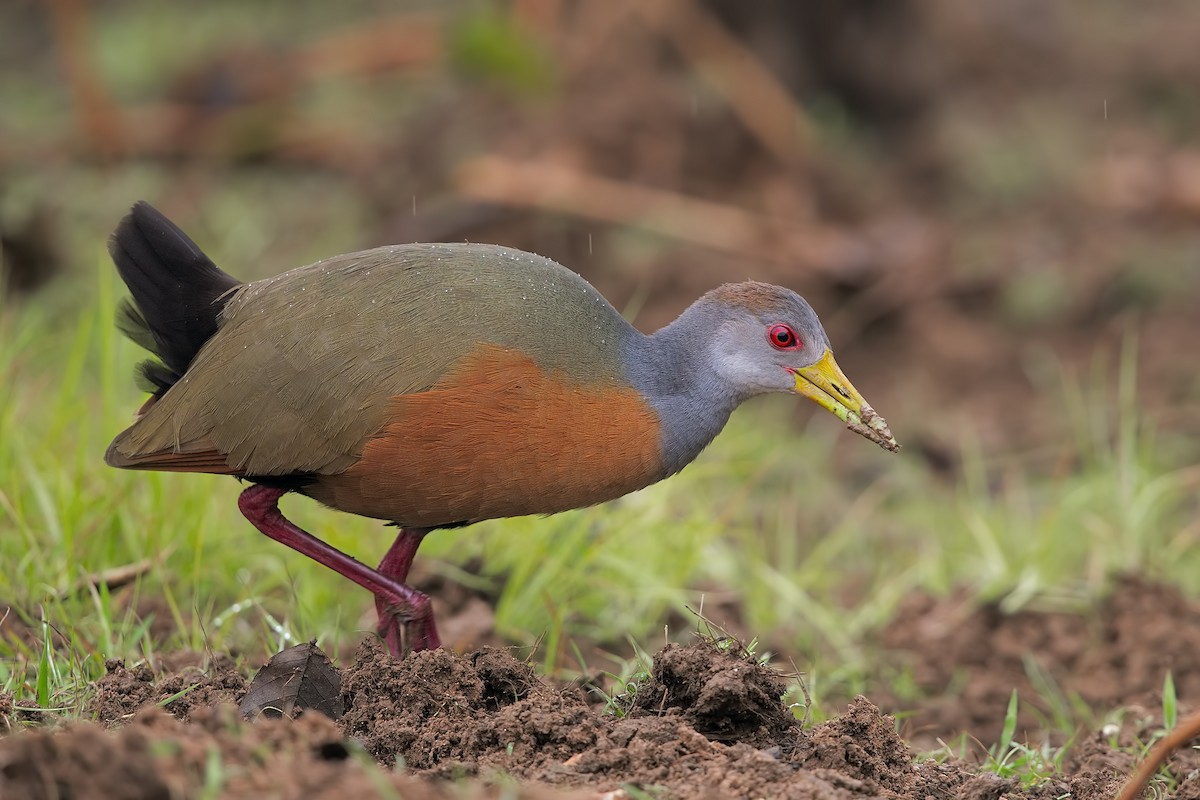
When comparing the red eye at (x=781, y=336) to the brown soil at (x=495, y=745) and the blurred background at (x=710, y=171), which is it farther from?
the blurred background at (x=710, y=171)

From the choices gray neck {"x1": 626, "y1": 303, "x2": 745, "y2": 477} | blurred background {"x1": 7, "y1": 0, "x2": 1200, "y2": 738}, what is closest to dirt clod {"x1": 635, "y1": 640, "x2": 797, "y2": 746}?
gray neck {"x1": 626, "y1": 303, "x2": 745, "y2": 477}

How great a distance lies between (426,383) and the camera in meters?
4.15

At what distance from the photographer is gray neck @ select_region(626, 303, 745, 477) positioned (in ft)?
14.6

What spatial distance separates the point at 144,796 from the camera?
271 cm

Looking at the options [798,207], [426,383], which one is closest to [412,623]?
[426,383]

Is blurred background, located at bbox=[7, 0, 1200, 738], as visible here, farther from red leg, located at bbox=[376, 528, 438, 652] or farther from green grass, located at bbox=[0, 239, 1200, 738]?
red leg, located at bbox=[376, 528, 438, 652]

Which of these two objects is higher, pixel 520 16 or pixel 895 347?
pixel 520 16

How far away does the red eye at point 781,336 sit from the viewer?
4645mm

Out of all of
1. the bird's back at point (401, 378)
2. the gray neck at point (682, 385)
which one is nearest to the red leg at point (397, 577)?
the bird's back at point (401, 378)

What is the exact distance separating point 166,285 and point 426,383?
1.06 m

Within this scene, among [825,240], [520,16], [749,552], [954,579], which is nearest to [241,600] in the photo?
[749,552]

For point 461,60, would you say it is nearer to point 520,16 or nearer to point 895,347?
point 520,16

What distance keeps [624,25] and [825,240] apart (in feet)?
7.65

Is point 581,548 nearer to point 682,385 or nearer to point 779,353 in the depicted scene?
point 682,385
